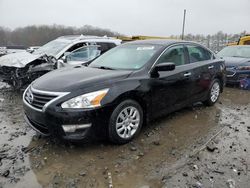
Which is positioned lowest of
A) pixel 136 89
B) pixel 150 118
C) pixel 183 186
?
pixel 183 186

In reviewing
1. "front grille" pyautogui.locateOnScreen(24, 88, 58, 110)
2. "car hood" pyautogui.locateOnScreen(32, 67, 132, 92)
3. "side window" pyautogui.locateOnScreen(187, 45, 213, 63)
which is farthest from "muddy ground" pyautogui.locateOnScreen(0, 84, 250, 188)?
"side window" pyautogui.locateOnScreen(187, 45, 213, 63)

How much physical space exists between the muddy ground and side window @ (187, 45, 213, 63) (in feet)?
4.27

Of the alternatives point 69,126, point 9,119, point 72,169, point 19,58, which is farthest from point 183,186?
point 19,58

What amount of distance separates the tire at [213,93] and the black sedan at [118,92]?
0.53 meters

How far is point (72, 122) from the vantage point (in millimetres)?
3084

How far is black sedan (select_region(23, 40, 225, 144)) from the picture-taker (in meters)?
3.11

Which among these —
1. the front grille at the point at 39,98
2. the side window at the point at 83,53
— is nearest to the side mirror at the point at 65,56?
the side window at the point at 83,53

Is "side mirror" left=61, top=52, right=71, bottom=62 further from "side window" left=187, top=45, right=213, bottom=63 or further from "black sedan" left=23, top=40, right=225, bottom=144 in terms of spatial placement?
"side window" left=187, top=45, right=213, bottom=63

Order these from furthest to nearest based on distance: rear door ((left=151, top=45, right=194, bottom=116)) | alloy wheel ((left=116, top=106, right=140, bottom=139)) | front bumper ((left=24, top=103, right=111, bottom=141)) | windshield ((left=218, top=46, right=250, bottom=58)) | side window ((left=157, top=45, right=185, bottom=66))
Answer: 1. windshield ((left=218, top=46, right=250, bottom=58))
2. side window ((left=157, top=45, right=185, bottom=66))
3. rear door ((left=151, top=45, right=194, bottom=116))
4. alloy wheel ((left=116, top=106, right=140, bottom=139))
5. front bumper ((left=24, top=103, right=111, bottom=141))

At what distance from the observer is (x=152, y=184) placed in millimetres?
2719

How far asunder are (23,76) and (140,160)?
4.42 metres

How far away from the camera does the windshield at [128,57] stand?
4.05 meters

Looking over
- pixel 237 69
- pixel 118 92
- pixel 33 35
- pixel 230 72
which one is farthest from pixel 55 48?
pixel 33 35

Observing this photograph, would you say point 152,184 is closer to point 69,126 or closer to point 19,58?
point 69,126
